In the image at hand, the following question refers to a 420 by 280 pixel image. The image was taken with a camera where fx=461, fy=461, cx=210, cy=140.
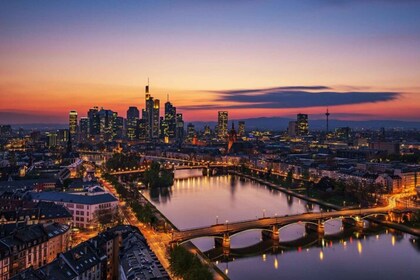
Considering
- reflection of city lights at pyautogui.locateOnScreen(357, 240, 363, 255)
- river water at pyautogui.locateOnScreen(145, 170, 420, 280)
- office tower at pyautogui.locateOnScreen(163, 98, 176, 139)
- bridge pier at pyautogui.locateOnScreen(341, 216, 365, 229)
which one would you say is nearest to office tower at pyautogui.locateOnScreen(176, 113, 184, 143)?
office tower at pyautogui.locateOnScreen(163, 98, 176, 139)

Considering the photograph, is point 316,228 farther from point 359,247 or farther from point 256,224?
point 256,224

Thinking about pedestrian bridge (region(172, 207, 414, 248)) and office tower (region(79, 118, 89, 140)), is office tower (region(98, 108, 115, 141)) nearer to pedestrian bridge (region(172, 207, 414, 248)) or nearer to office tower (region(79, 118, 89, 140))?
office tower (region(79, 118, 89, 140))

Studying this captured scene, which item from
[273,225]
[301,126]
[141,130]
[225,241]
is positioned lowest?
[225,241]

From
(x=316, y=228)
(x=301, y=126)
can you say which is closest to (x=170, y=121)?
(x=301, y=126)

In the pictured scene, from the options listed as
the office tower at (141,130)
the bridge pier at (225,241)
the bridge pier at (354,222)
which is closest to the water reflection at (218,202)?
the bridge pier at (354,222)

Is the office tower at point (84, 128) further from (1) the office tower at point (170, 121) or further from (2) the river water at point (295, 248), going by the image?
(2) the river water at point (295, 248)

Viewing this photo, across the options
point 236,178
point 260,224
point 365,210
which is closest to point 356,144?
point 236,178
